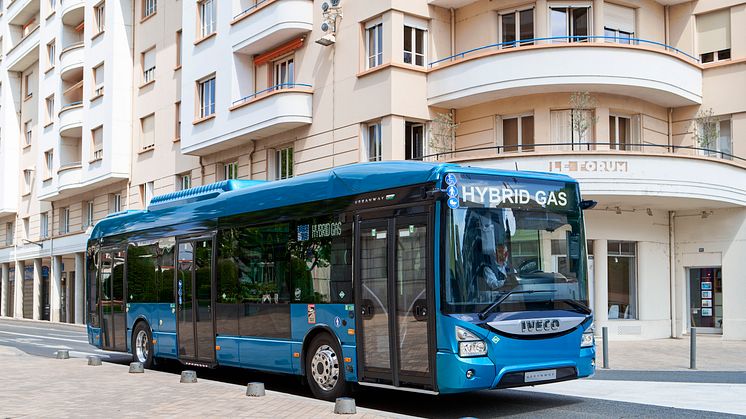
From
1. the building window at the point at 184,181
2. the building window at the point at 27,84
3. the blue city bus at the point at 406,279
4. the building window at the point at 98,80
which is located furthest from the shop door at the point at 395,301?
the building window at the point at 27,84

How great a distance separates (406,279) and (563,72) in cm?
1431

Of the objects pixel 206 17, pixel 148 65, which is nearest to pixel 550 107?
pixel 206 17

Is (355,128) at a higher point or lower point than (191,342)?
higher

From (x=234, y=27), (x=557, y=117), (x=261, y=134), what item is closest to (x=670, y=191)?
(x=557, y=117)

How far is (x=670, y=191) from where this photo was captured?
75.3ft

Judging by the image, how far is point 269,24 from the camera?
28250mm

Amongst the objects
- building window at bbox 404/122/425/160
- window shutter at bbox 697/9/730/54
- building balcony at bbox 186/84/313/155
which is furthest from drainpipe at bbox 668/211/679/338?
building balcony at bbox 186/84/313/155

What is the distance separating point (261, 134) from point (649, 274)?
43.3 feet

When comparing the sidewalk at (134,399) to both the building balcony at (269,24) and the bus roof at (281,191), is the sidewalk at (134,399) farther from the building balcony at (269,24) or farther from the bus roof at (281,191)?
the building balcony at (269,24)

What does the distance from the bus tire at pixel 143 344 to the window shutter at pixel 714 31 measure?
1849cm

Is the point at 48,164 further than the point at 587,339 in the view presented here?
Yes

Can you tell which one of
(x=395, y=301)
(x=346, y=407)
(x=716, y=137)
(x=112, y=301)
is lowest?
(x=346, y=407)

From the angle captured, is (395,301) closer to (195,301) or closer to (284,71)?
(195,301)

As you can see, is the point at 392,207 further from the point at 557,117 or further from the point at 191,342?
the point at 557,117
